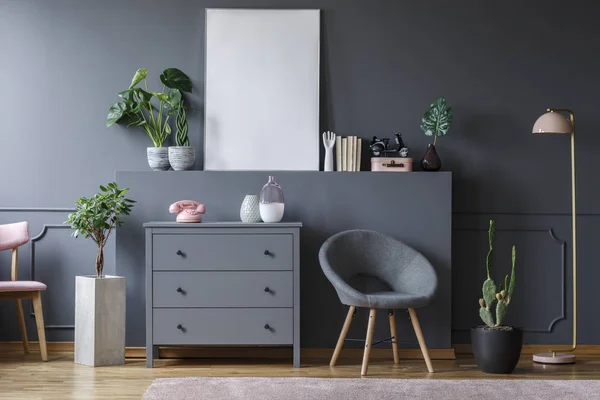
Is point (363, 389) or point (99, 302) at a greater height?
point (99, 302)

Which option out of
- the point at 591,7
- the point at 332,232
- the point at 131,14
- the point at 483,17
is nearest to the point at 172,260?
the point at 332,232

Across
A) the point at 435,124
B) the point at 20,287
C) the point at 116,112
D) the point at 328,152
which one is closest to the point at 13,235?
Result: the point at 20,287

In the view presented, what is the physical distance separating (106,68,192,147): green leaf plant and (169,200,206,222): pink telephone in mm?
560

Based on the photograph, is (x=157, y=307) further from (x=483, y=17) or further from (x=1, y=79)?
(x=483, y=17)

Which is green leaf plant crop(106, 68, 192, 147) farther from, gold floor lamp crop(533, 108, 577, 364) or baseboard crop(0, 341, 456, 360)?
gold floor lamp crop(533, 108, 577, 364)

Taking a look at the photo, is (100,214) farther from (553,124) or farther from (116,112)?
(553,124)

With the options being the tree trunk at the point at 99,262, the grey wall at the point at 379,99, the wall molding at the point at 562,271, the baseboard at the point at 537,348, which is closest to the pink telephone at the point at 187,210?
the tree trunk at the point at 99,262

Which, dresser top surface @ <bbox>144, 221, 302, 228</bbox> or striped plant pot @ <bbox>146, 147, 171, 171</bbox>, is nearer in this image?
dresser top surface @ <bbox>144, 221, 302, 228</bbox>

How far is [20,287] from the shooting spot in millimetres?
4766

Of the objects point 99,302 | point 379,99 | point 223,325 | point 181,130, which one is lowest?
point 223,325

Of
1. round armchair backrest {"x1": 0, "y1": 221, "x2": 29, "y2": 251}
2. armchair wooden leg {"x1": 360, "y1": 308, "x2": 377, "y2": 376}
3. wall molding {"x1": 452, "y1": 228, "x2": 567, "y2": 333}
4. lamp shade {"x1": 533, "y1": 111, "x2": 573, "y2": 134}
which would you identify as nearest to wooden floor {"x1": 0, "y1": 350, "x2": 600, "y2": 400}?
armchair wooden leg {"x1": 360, "y1": 308, "x2": 377, "y2": 376}

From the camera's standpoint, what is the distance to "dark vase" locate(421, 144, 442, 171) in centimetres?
510

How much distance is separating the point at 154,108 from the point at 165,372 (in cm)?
175

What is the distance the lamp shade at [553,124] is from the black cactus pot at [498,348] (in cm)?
125
